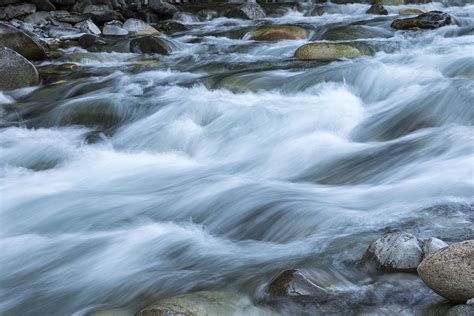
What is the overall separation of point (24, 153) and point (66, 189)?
48.7 inches

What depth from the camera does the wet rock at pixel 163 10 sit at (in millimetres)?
17406

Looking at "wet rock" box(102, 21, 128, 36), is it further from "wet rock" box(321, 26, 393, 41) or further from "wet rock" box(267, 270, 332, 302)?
"wet rock" box(267, 270, 332, 302)

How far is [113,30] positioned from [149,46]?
341 centimetres

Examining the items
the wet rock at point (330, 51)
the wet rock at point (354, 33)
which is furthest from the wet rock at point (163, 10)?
the wet rock at point (330, 51)

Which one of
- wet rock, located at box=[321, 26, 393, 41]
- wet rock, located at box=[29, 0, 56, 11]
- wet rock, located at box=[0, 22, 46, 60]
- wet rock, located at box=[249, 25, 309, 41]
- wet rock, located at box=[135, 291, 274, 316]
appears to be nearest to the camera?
wet rock, located at box=[135, 291, 274, 316]

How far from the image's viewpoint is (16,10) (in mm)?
16203

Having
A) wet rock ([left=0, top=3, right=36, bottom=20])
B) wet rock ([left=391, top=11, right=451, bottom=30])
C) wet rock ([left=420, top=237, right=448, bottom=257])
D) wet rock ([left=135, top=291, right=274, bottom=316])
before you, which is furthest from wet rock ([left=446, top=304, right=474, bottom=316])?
wet rock ([left=0, top=3, right=36, bottom=20])

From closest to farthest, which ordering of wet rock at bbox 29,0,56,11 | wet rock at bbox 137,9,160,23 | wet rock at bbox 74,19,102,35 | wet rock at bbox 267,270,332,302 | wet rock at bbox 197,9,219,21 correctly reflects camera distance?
wet rock at bbox 267,270,332,302, wet rock at bbox 74,19,102,35, wet rock at bbox 29,0,56,11, wet rock at bbox 197,9,219,21, wet rock at bbox 137,9,160,23

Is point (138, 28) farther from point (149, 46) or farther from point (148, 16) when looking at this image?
point (149, 46)

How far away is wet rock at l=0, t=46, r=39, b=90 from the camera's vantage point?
8883mm

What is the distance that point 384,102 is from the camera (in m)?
6.91

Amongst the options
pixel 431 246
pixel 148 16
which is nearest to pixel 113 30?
pixel 148 16

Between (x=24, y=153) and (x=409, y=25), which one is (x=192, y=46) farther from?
(x=24, y=153)

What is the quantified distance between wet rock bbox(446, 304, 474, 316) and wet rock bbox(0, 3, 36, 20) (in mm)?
15285
